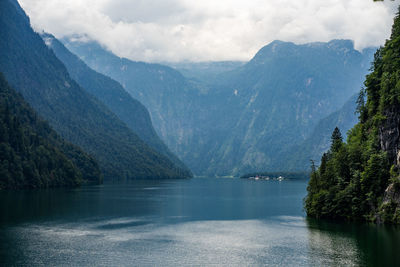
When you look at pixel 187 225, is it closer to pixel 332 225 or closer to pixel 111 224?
pixel 111 224

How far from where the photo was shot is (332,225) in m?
102

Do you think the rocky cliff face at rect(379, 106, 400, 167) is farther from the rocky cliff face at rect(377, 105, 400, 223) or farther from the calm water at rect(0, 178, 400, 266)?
the calm water at rect(0, 178, 400, 266)

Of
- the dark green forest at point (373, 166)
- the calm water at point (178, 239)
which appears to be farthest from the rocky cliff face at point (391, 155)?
the calm water at point (178, 239)

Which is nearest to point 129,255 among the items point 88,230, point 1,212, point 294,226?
point 88,230

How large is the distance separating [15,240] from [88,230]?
1800 centimetres

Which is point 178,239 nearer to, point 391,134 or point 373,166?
point 373,166

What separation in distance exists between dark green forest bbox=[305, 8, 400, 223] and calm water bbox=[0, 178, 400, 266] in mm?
5627

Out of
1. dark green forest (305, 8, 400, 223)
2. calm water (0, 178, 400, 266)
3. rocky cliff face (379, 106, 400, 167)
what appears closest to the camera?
calm water (0, 178, 400, 266)

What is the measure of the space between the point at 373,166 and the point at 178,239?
1752 inches

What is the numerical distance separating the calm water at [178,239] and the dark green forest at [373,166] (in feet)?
18.5

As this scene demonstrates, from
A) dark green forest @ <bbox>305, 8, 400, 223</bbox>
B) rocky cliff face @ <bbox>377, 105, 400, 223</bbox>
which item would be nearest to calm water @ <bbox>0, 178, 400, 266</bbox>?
rocky cliff face @ <bbox>377, 105, 400, 223</bbox>

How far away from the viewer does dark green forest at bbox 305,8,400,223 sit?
326ft

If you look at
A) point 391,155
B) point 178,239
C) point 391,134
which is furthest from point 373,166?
point 178,239

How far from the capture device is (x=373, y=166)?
10175 cm
